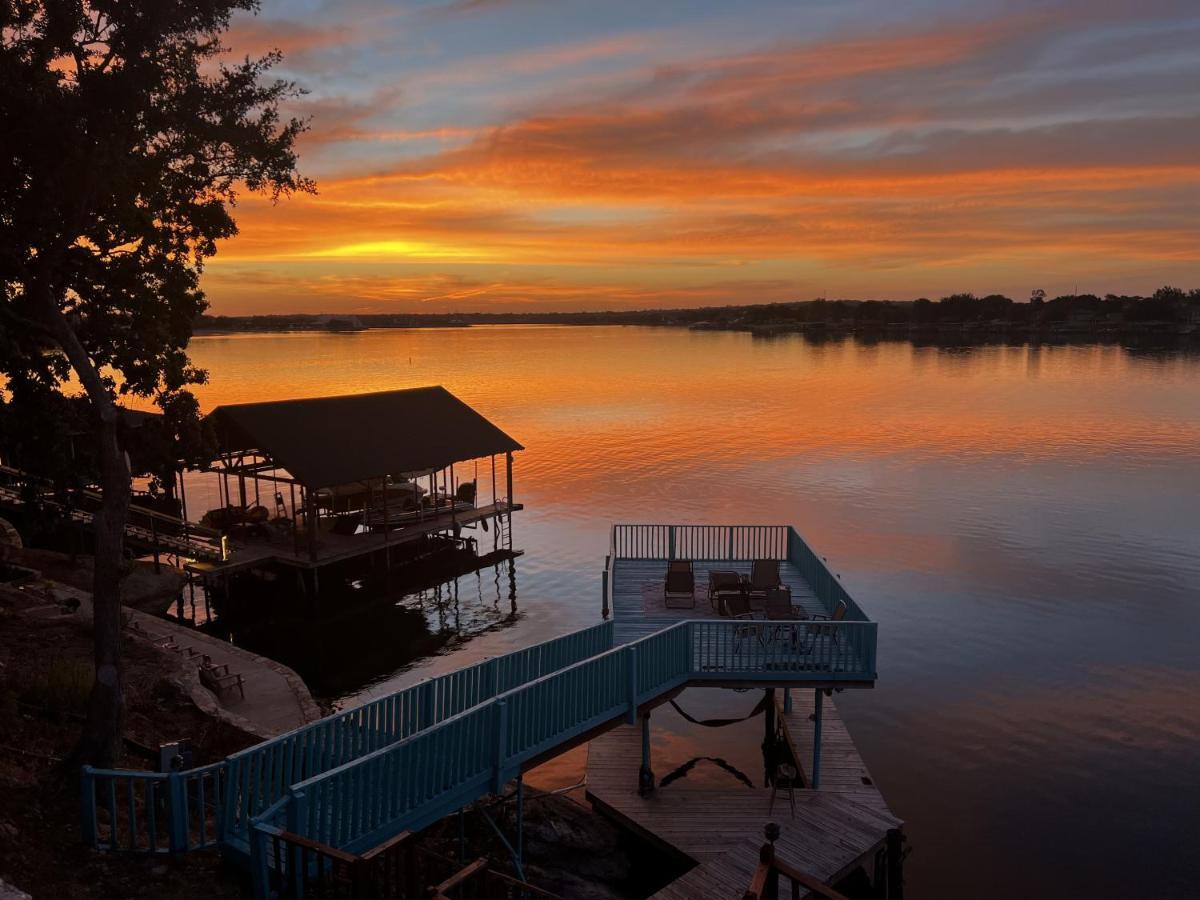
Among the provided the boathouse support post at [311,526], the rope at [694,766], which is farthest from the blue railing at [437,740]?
the boathouse support post at [311,526]

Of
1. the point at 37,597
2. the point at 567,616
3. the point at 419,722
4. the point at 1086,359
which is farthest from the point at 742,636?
the point at 1086,359

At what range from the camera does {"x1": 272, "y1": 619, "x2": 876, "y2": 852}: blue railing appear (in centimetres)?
968

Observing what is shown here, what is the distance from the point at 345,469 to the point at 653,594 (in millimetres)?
14637

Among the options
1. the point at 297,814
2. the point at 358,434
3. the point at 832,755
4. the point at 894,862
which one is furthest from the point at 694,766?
the point at 358,434

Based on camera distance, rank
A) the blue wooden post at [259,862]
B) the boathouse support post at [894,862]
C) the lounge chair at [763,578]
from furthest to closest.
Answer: the lounge chair at [763,578] < the boathouse support post at [894,862] < the blue wooden post at [259,862]

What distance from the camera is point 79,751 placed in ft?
36.4

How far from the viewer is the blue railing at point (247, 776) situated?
908cm

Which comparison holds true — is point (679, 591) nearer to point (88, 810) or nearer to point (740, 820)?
point (740, 820)

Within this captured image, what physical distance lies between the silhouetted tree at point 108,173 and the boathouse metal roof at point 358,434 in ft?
43.0

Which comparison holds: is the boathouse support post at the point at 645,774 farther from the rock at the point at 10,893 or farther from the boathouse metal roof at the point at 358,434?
the boathouse metal roof at the point at 358,434

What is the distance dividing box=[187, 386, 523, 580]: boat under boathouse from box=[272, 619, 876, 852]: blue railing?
17.2m

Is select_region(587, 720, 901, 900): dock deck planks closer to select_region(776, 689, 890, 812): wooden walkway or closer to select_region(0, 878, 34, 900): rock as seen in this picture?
select_region(776, 689, 890, 812): wooden walkway

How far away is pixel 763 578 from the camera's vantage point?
63.5ft

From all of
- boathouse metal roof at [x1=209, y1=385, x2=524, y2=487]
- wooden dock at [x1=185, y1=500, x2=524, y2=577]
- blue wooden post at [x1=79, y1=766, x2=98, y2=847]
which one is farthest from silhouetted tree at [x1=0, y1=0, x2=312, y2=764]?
wooden dock at [x1=185, y1=500, x2=524, y2=577]
